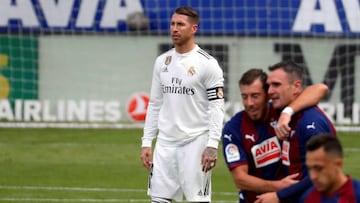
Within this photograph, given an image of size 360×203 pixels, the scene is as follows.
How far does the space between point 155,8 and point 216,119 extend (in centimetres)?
961

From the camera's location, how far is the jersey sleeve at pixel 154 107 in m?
9.98

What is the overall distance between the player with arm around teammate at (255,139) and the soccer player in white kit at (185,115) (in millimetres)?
2185

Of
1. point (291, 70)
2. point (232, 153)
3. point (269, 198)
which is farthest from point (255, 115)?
point (269, 198)

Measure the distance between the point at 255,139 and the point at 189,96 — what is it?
7.87ft

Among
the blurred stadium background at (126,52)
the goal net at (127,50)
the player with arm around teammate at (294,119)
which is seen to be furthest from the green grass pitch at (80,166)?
the player with arm around teammate at (294,119)

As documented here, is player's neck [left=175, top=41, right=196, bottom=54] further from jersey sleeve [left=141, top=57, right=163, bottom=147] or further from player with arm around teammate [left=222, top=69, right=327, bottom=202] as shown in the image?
player with arm around teammate [left=222, top=69, right=327, bottom=202]

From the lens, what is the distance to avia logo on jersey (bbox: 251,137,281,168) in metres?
7.41

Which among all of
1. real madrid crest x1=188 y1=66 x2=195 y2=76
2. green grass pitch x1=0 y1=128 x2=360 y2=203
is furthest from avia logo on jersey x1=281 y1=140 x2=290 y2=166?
green grass pitch x1=0 y1=128 x2=360 y2=203

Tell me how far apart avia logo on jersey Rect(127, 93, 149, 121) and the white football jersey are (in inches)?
362

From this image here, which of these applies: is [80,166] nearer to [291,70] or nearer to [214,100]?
[214,100]

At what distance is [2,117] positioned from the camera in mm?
19203

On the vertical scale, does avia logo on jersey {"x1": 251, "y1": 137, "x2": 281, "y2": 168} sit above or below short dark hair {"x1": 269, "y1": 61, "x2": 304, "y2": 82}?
below

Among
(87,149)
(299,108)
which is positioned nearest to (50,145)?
(87,149)

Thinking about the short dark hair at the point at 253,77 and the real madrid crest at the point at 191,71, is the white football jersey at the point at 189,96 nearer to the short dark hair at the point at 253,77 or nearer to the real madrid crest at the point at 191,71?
the real madrid crest at the point at 191,71
